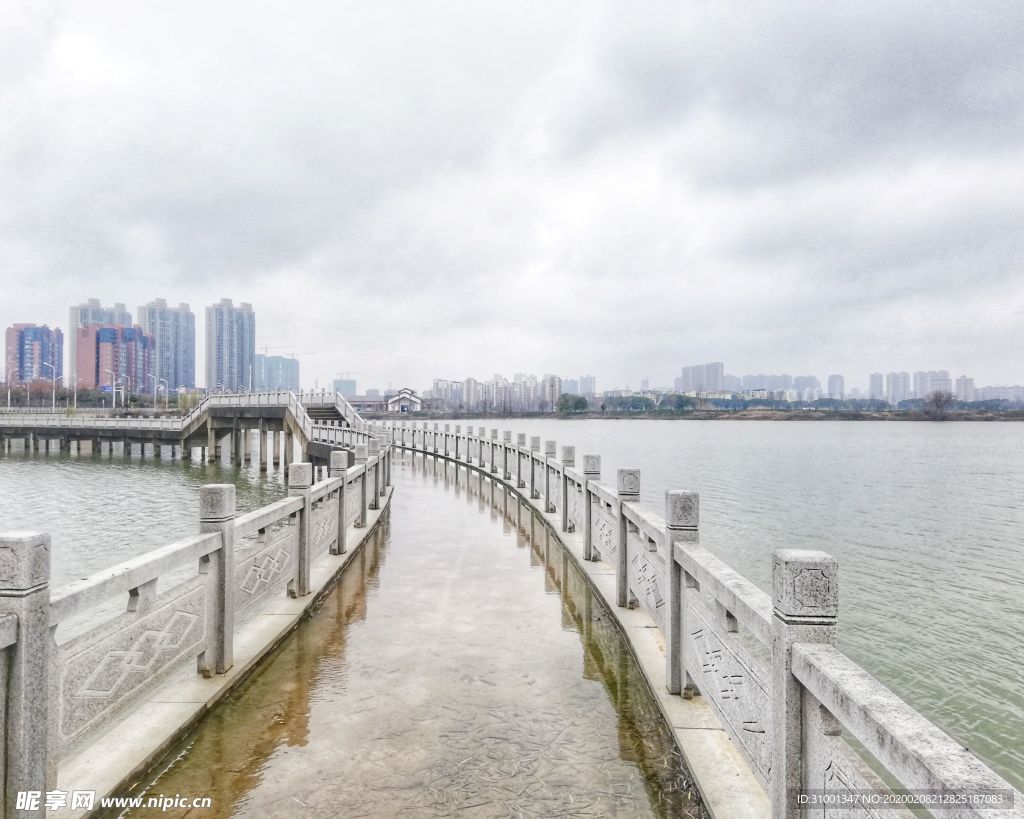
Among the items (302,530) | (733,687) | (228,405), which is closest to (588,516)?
(302,530)

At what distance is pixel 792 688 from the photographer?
8.32ft

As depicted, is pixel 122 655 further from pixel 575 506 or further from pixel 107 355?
pixel 107 355

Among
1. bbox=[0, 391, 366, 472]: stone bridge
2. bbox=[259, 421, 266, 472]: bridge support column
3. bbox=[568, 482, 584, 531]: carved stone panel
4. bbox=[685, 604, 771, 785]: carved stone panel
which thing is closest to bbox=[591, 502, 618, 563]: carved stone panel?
bbox=[568, 482, 584, 531]: carved stone panel

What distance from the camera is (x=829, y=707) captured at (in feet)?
7.30

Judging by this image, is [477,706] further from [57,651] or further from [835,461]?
[835,461]

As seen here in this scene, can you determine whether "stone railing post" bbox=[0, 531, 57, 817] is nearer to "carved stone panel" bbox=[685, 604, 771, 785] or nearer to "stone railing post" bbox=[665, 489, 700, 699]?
"carved stone panel" bbox=[685, 604, 771, 785]

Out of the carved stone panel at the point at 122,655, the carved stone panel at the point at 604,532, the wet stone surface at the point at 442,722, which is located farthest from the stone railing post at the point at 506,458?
the carved stone panel at the point at 122,655

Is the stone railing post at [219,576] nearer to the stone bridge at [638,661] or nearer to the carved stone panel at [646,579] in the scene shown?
the stone bridge at [638,661]

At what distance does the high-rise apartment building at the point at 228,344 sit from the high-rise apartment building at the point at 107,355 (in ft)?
56.4

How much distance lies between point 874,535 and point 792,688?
17689 millimetres

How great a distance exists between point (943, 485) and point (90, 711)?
34.9m

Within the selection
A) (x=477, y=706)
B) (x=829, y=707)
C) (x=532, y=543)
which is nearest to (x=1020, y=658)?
(x=532, y=543)

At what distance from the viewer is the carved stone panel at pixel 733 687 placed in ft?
9.83

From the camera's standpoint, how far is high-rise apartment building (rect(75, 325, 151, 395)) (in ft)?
491
